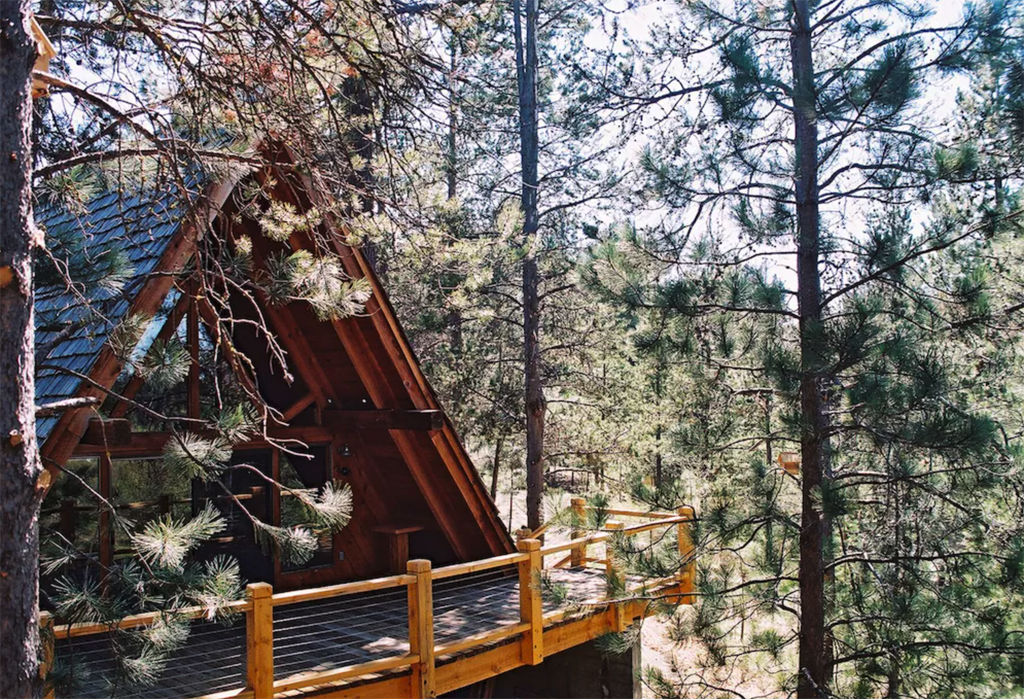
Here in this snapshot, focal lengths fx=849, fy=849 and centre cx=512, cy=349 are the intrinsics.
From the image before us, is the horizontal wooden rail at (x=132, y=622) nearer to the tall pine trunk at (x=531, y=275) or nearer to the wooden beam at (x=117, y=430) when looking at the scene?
the wooden beam at (x=117, y=430)

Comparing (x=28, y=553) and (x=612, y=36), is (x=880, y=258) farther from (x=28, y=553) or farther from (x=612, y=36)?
(x=28, y=553)

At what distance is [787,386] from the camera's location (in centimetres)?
659

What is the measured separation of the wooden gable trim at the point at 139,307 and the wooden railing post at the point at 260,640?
1487 mm

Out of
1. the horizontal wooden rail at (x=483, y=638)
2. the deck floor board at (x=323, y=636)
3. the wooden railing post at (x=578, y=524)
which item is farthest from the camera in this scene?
the wooden railing post at (x=578, y=524)

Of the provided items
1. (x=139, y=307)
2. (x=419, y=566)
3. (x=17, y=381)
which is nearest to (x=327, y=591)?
(x=419, y=566)

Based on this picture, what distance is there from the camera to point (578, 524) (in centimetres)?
720

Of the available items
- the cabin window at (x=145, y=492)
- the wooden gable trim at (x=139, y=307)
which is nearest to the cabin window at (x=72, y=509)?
the cabin window at (x=145, y=492)

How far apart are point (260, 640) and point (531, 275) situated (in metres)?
9.21

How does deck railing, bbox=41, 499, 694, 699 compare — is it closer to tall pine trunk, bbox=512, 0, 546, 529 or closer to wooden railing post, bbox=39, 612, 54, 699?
wooden railing post, bbox=39, 612, 54, 699

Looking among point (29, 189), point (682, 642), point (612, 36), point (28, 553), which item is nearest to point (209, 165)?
point (29, 189)

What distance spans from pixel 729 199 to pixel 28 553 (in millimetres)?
5953

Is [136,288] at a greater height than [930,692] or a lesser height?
greater

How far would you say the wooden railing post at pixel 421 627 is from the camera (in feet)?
21.1

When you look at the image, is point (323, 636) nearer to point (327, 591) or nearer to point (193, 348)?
point (327, 591)
